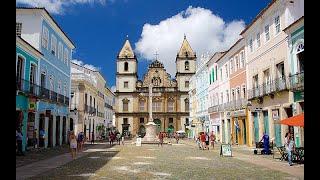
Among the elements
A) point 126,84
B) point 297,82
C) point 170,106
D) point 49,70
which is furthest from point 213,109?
point 126,84

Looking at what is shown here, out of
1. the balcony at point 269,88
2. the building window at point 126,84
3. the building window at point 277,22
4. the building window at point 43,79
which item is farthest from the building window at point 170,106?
the building window at point 277,22

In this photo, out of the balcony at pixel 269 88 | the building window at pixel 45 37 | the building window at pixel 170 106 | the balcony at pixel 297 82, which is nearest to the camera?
the balcony at pixel 297 82

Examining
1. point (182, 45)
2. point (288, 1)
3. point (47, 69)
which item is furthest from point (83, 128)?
point (182, 45)

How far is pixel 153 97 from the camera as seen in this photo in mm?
85625

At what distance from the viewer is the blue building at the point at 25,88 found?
75.7 ft

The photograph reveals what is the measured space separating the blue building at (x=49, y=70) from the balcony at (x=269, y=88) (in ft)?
53.7

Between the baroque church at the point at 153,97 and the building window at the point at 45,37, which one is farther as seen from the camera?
the baroque church at the point at 153,97

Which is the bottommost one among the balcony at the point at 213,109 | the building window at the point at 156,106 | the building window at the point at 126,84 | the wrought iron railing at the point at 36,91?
the balcony at the point at 213,109

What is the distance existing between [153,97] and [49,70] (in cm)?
5541

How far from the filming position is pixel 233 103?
117ft

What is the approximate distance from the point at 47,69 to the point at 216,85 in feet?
70.3

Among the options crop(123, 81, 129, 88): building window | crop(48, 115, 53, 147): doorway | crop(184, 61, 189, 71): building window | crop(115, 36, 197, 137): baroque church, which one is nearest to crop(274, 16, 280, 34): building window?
crop(48, 115, 53, 147): doorway

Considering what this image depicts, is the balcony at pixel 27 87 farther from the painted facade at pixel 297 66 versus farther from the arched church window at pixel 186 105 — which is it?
the arched church window at pixel 186 105
